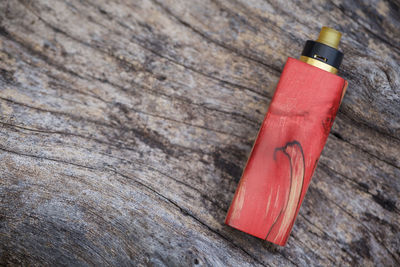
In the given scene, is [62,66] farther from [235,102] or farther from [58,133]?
[235,102]

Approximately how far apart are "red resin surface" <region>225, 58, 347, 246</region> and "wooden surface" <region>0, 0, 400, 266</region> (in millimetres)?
142

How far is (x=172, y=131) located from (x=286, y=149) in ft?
1.22

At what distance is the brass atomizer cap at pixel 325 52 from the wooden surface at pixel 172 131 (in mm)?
190

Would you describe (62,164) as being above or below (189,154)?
below

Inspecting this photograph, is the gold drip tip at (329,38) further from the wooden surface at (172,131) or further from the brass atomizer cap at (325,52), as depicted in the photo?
the wooden surface at (172,131)

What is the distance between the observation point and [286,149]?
965 mm

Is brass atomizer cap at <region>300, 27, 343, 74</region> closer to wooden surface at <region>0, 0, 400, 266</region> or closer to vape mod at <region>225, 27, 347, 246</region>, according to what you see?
vape mod at <region>225, 27, 347, 246</region>

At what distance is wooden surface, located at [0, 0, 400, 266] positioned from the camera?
42.1 inches

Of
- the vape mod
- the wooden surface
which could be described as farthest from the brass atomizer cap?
the wooden surface

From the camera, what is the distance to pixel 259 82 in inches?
45.3

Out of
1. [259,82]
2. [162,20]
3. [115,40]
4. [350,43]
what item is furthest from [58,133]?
[350,43]

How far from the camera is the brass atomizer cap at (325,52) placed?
96 cm

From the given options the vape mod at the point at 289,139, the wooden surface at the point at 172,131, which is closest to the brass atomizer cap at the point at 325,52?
the vape mod at the point at 289,139

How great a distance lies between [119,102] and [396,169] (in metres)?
0.93
